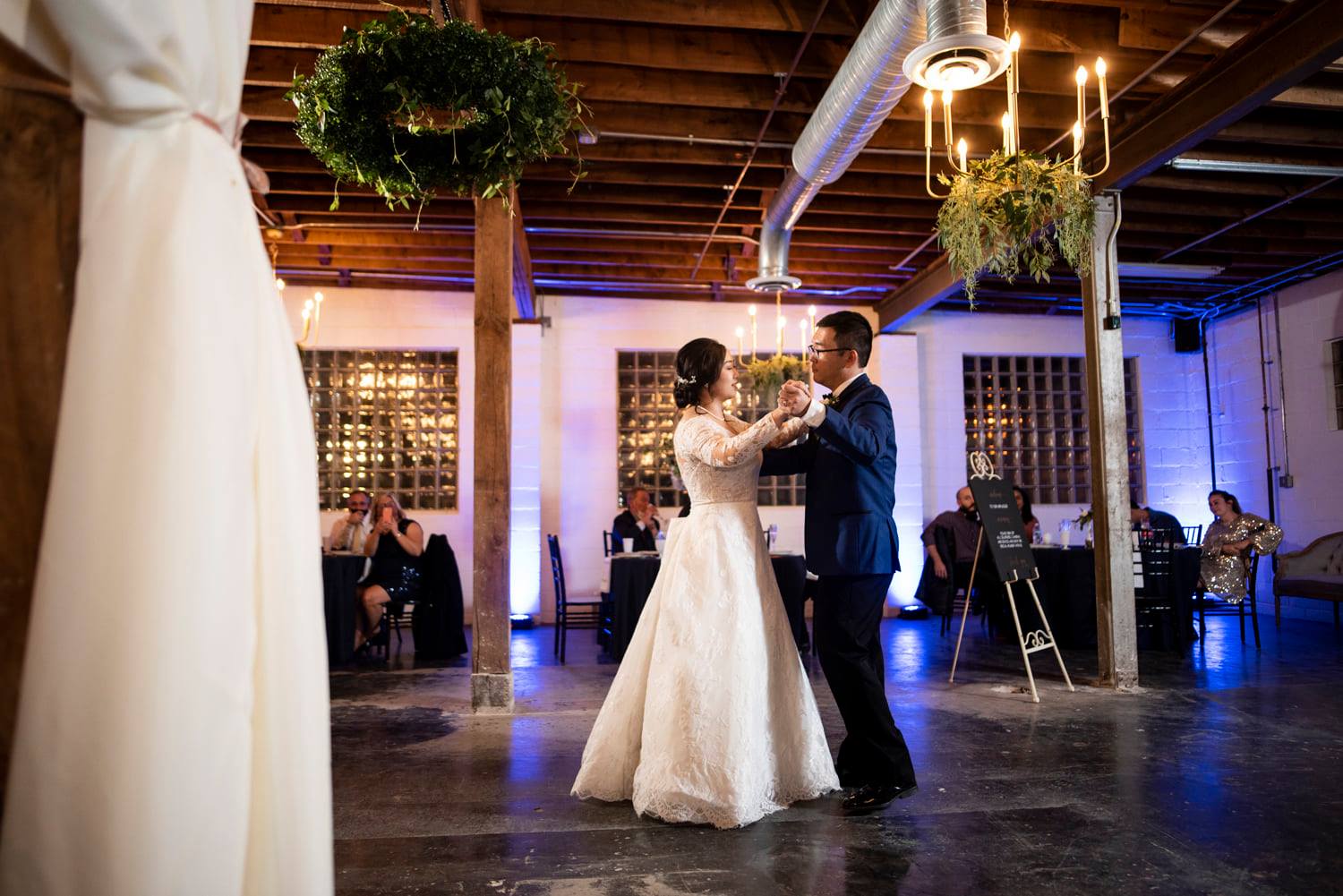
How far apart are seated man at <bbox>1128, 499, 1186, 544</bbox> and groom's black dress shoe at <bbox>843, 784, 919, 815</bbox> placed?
10.7 ft

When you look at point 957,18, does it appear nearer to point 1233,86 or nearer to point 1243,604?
point 1233,86

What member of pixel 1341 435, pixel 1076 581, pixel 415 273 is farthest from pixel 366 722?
pixel 1341 435

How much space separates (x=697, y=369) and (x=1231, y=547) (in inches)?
254

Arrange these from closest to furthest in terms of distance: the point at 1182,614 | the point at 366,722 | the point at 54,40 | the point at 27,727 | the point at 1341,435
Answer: the point at 27,727, the point at 54,40, the point at 366,722, the point at 1182,614, the point at 1341,435

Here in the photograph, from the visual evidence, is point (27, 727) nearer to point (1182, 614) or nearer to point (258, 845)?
point (258, 845)

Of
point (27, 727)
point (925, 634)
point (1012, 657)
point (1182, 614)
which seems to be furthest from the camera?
point (925, 634)

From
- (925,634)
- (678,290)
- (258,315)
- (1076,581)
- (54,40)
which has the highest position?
(678,290)

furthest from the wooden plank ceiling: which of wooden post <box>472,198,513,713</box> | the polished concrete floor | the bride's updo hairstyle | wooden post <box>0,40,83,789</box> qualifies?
wooden post <box>0,40,83,789</box>

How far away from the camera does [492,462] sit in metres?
4.84

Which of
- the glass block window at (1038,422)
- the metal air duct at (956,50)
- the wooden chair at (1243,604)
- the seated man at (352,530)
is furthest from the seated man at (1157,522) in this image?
the seated man at (352,530)

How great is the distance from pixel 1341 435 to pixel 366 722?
9637 millimetres

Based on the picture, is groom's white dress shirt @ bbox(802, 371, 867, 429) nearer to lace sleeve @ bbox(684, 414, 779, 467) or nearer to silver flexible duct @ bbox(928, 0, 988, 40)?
lace sleeve @ bbox(684, 414, 779, 467)

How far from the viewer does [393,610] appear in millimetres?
7055

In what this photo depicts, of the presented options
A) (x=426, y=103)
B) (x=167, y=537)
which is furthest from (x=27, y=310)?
(x=426, y=103)
